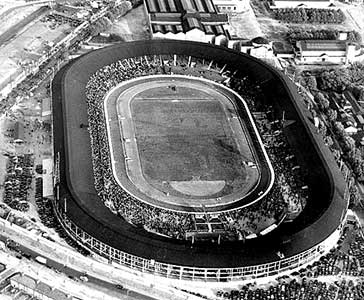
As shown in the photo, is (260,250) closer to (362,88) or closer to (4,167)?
(4,167)

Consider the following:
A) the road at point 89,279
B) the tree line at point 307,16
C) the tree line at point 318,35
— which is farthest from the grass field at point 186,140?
the tree line at point 307,16

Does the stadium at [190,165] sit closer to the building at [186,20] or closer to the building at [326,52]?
the building at [186,20]

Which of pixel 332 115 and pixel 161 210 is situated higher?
pixel 332 115

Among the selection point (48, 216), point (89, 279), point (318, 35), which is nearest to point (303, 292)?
point (89, 279)

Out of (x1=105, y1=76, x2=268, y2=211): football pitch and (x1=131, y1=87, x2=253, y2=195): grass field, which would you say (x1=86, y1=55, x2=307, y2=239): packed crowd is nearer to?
(x1=105, y1=76, x2=268, y2=211): football pitch

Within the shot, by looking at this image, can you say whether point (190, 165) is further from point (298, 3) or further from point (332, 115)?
point (298, 3)

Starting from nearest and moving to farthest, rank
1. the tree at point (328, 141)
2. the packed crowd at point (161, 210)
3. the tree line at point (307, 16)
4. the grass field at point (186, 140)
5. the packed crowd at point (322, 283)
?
the packed crowd at point (322, 283) → the packed crowd at point (161, 210) → the grass field at point (186, 140) → the tree at point (328, 141) → the tree line at point (307, 16)

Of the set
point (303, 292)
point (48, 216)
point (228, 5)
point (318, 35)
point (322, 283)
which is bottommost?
point (303, 292)

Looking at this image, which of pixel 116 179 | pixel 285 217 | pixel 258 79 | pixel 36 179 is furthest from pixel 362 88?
pixel 36 179
